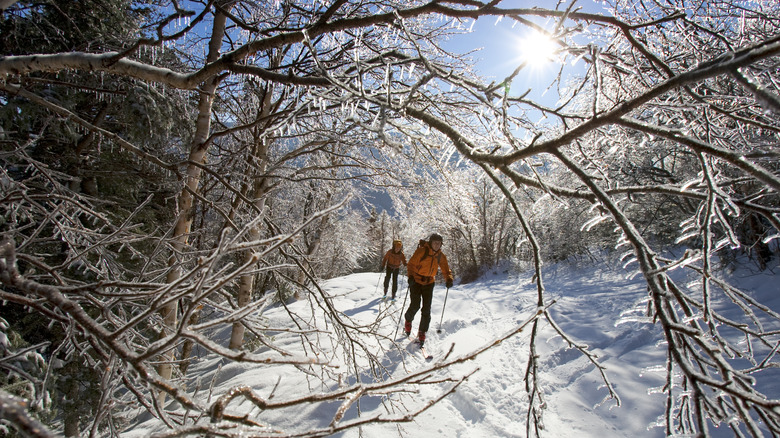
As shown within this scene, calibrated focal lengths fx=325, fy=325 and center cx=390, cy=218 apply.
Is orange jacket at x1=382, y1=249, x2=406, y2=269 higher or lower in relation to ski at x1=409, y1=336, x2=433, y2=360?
higher

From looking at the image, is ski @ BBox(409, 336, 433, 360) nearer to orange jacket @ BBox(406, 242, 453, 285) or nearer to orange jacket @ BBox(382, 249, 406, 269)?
orange jacket @ BBox(406, 242, 453, 285)

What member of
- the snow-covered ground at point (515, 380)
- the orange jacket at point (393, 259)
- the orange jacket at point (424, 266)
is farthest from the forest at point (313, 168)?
the orange jacket at point (393, 259)

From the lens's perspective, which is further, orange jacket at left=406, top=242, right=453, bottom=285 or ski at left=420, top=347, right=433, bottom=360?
orange jacket at left=406, top=242, right=453, bottom=285

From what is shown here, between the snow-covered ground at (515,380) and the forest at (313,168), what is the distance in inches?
10.8

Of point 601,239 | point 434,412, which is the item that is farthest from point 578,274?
point 434,412

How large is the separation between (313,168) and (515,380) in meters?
3.81

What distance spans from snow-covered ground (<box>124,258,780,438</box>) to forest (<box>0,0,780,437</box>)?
0.28m

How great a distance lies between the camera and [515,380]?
4.08m

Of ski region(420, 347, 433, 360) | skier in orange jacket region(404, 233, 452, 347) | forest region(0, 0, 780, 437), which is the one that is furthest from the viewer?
skier in orange jacket region(404, 233, 452, 347)

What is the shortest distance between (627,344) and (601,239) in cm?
882

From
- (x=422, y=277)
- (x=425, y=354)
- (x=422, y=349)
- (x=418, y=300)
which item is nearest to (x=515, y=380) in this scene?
(x=425, y=354)

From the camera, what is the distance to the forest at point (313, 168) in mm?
882

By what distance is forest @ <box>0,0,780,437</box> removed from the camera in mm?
882

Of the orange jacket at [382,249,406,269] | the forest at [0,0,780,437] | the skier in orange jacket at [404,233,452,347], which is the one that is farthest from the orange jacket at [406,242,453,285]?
the orange jacket at [382,249,406,269]
